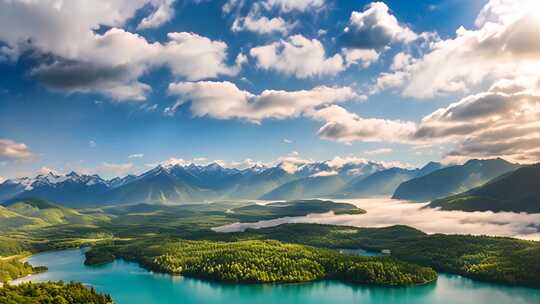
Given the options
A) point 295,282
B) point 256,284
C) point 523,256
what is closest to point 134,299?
point 256,284

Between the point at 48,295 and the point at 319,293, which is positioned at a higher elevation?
the point at 48,295

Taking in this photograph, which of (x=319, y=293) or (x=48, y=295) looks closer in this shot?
(x=48, y=295)

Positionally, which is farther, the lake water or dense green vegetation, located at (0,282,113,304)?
the lake water

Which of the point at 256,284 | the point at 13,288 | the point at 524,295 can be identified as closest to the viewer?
the point at 13,288

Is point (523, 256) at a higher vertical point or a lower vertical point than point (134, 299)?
higher

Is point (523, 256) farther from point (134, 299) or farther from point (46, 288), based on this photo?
point (46, 288)

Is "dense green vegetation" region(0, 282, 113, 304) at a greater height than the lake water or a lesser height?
greater

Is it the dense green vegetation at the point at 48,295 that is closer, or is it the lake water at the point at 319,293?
the dense green vegetation at the point at 48,295

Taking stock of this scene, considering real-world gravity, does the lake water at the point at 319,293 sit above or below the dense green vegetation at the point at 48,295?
below
